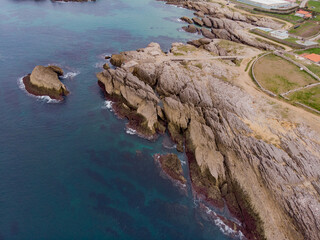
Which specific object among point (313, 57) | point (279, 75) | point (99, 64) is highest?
point (313, 57)

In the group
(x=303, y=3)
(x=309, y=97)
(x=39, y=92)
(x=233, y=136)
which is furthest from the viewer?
(x=303, y=3)

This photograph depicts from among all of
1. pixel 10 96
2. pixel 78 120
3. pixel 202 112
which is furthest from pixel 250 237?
pixel 10 96

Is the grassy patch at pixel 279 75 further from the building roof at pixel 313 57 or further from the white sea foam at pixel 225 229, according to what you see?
the white sea foam at pixel 225 229

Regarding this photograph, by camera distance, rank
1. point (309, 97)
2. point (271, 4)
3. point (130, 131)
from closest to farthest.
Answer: point (130, 131) < point (309, 97) < point (271, 4)

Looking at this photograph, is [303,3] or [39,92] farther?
[303,3]

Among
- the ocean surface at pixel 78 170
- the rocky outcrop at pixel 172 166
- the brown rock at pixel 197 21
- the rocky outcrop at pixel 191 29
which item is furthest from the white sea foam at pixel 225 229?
the brown rock at pixel 197 21

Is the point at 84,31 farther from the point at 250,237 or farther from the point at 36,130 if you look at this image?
the point at 250,237

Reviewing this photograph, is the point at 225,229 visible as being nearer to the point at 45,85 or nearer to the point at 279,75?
the point at 279,75

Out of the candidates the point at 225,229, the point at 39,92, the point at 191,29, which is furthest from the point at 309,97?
the point at 39,92
